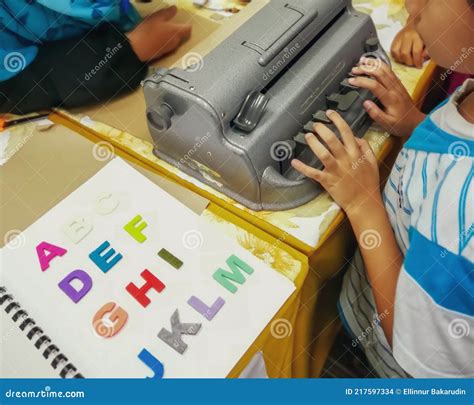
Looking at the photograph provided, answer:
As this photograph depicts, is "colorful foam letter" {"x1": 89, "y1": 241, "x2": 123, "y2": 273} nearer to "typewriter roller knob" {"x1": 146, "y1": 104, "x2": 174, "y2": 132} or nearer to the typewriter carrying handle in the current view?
"typewriter roller knob" {"x1": 146, "y1": 104, "x2": 174, "y2": 132}

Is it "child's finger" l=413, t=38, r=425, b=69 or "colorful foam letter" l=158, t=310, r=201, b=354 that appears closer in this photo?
"colorful foam letter" l=158, t=310, r=201, b=354

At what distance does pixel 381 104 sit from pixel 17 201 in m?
0.65

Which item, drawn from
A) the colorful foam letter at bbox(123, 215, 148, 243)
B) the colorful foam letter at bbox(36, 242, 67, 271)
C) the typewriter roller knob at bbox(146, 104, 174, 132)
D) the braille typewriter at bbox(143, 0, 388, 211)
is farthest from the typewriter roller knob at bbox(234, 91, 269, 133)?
the colorful foam letter at bbox(36, 242, 67, 271)

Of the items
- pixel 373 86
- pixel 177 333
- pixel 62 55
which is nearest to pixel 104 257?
pixel 177 333

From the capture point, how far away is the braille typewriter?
62cm

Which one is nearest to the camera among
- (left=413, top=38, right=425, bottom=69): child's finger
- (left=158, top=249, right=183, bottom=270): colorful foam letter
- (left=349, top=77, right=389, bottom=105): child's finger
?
(left=158, top=249, right=183, bottom=270): colorful foam letter

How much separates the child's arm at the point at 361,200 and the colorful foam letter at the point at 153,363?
33cm

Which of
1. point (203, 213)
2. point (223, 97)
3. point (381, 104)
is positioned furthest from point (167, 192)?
point (381, 104)

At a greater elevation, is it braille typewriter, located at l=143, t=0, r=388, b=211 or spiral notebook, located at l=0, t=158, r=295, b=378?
braille typewriter, located at l=143, t=0, r=388, b=211

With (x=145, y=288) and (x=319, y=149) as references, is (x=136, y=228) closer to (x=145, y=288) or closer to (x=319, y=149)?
(x=145, y=288)

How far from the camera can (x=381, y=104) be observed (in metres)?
0.77

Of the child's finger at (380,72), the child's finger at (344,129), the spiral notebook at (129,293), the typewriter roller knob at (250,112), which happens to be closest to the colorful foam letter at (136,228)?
the spiral notebook at (129,293)

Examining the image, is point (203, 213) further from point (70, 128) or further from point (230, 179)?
point (70, 128)

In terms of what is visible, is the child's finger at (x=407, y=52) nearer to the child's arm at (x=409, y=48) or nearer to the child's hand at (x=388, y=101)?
the child's arm at (x=409, y=48)
